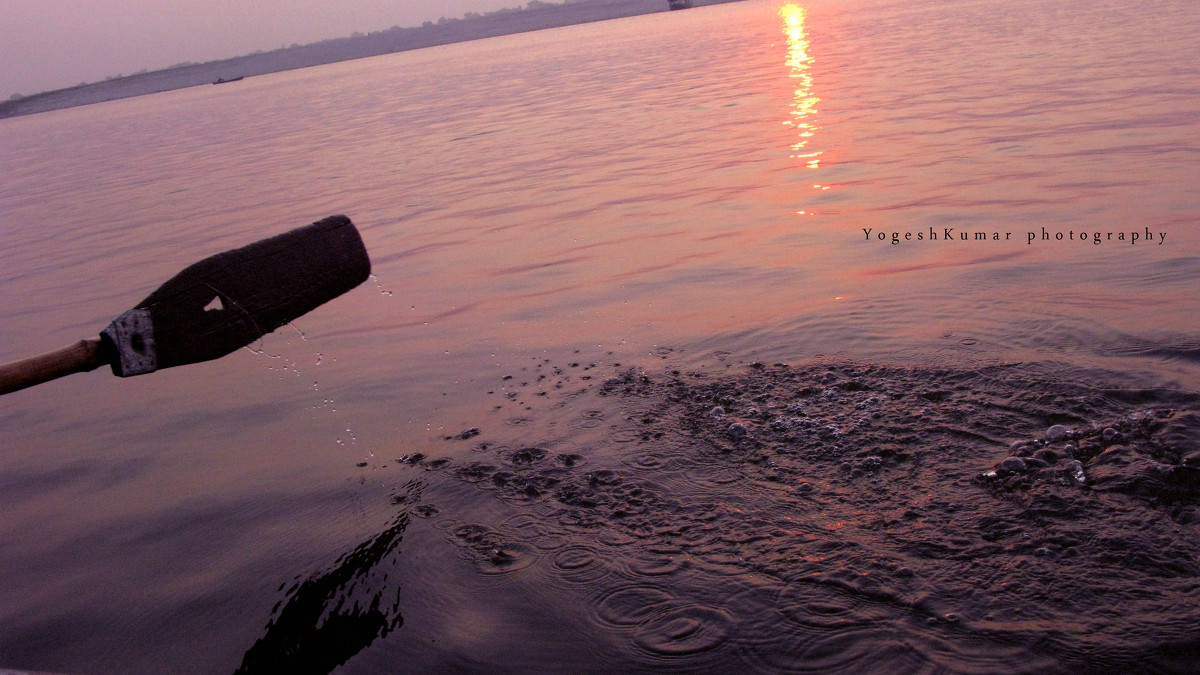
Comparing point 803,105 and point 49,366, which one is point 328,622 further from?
point 803,105

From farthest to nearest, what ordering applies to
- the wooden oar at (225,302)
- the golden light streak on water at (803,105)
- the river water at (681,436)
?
the golden light streak on water at (803,105), the wooden oar at (225,302), the river water at (681,436)

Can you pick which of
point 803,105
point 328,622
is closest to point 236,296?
point 328,622

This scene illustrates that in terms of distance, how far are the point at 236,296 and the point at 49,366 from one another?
0.82m

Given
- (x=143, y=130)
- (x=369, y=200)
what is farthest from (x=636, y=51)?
(x=369, y=200)

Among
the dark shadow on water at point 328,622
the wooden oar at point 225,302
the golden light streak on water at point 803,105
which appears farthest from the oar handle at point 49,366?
the golden light streak on water at point 803,105

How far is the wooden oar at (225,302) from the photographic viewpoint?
3838 millimetres

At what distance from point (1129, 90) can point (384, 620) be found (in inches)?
532

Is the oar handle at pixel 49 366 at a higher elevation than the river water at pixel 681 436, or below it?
higher

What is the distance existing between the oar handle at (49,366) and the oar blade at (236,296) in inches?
3.4

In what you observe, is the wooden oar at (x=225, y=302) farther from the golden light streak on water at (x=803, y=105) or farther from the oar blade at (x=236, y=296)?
the golden light streak on water at (x=803, y=105)

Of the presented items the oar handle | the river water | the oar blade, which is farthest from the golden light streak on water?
the oar handle

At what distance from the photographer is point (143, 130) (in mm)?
38312

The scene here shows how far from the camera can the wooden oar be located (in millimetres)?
3838

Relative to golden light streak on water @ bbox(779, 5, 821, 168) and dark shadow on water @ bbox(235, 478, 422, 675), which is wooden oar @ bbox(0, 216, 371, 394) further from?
golden light streak on water @ bbox(779, 5, 821, 168)
